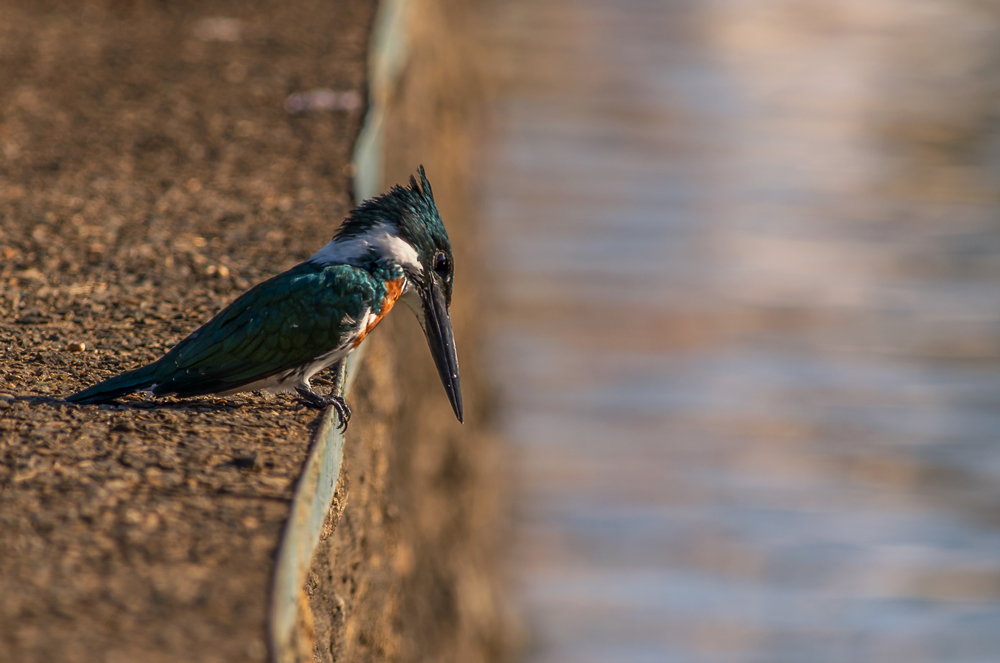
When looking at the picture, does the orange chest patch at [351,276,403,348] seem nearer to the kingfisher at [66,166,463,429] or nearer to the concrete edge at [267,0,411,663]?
the kingfisher at [66,166,463,429]

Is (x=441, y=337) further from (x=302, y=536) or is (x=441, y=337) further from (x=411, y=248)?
(x=302, y=536)

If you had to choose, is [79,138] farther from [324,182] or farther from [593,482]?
[593,482]

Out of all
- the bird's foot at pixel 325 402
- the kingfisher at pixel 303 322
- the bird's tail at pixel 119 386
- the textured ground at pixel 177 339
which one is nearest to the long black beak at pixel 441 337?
the kingfisher at pixel 303 322

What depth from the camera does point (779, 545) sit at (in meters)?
7.05

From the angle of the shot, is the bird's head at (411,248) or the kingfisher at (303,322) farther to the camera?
the bird's head at (411,248)

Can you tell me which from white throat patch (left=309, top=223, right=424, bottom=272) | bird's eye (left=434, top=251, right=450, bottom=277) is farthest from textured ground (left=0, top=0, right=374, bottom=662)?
bird's eye (left=434, top=251, right=450, bottom=277)

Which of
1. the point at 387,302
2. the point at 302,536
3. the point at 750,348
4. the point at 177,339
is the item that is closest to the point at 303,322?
the point at 387,302

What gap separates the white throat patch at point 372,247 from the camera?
2.86 metres

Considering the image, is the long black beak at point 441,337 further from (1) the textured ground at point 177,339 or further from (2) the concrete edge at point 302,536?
(1) the textured ground at point 177,339

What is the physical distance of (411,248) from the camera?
9.61ft

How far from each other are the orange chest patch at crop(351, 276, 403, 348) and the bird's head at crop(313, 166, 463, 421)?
4 cm

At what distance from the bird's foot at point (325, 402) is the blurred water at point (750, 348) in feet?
12.7

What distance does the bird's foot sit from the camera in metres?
2.86

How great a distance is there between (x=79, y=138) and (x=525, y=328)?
4704mm
